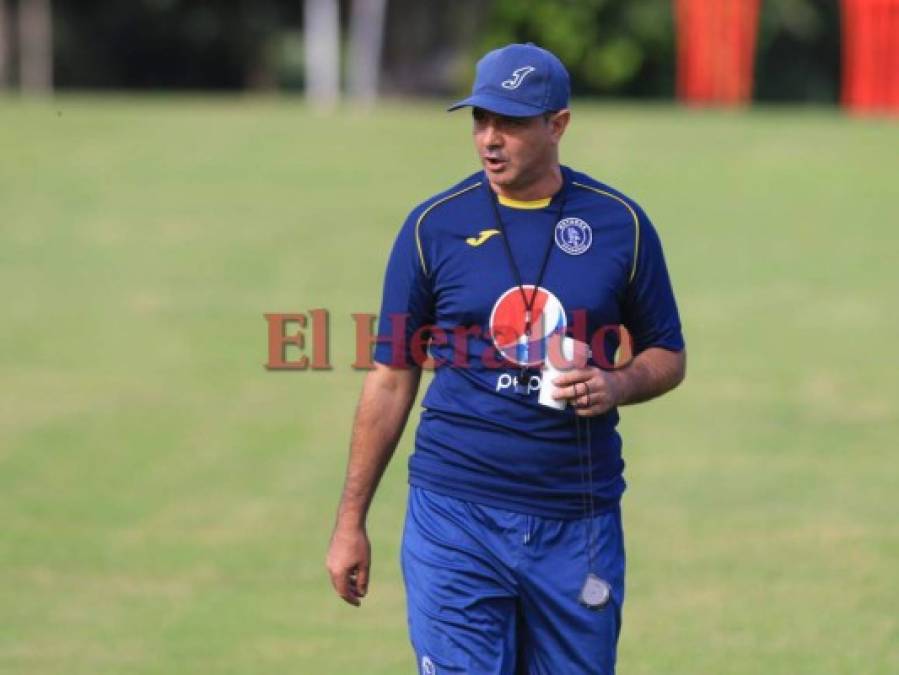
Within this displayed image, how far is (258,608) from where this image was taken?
30.9 ft

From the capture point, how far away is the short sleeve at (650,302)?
5.18 meters

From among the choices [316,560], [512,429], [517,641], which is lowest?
[316,560]

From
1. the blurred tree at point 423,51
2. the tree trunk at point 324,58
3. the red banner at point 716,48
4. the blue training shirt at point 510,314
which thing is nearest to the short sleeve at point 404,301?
the blue training shirt at point 510,314

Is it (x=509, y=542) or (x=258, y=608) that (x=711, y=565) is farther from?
(x=509, y=542)

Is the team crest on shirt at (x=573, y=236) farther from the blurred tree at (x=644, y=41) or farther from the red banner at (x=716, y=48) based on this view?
the blurred tree at (x=644, y=41)

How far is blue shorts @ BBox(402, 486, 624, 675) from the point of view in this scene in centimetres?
510

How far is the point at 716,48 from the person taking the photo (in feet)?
96.3

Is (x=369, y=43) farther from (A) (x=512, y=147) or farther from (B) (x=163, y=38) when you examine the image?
(A) (x=512, y=147)

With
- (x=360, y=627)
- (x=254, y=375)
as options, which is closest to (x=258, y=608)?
(x=360, y=627)

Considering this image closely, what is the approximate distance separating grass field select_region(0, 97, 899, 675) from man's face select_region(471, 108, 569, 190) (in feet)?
11.6

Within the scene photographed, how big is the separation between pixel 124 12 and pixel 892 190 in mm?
23964

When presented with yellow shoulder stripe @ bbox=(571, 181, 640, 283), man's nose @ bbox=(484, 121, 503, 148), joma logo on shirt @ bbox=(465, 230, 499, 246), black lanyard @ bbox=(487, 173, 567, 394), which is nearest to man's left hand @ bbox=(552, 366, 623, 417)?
black lanyard @ bbox=(487, 173, 567, 394)

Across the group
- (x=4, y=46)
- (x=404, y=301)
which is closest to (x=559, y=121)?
(x=404, y=301)

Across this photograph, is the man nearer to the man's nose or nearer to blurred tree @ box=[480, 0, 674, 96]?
the man's nose
